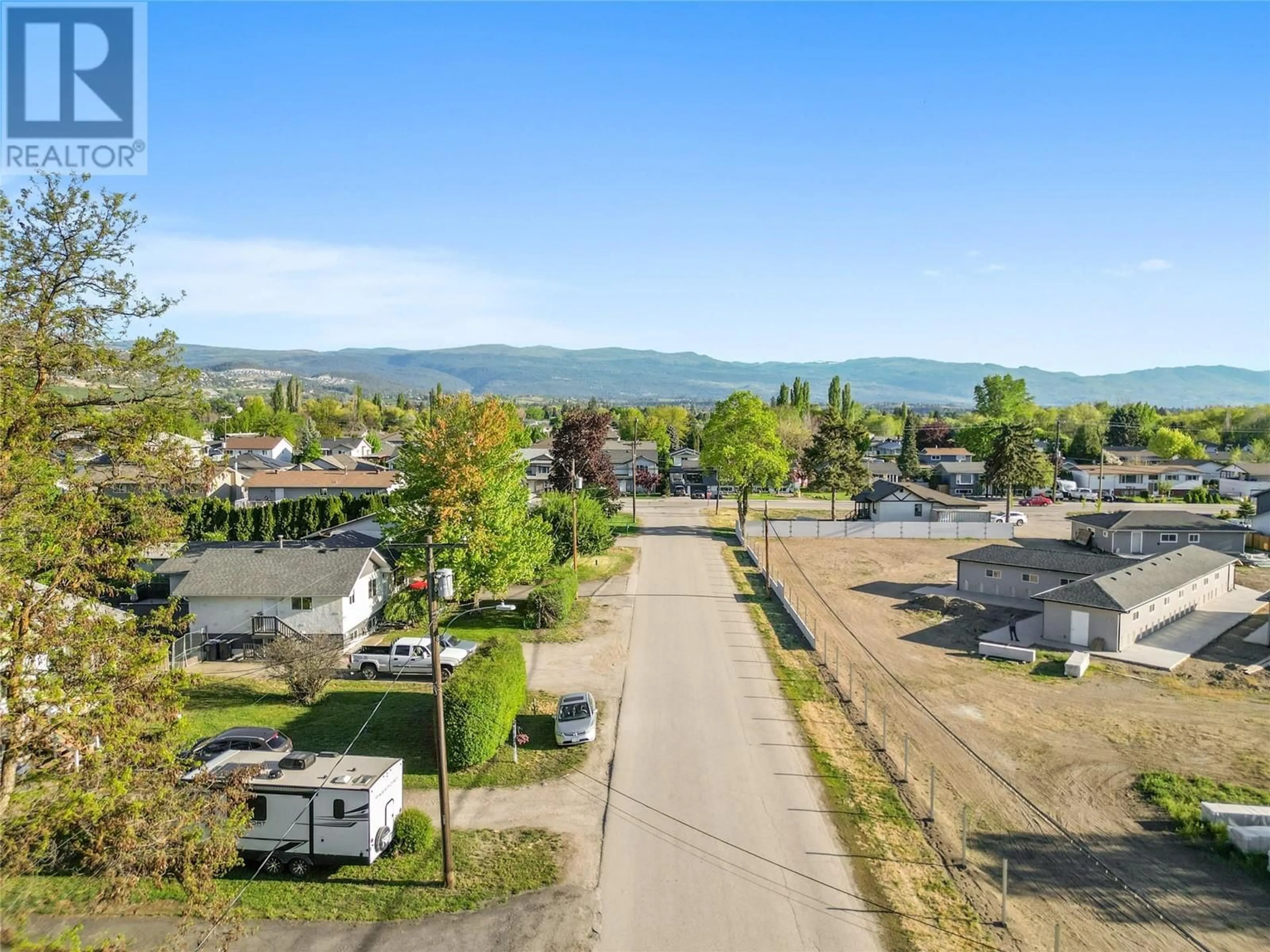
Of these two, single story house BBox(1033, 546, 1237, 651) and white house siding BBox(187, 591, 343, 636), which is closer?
white house siding BBox(187, 591, 343, 636)

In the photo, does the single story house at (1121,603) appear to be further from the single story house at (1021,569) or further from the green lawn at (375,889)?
the green lawn at (375,889)

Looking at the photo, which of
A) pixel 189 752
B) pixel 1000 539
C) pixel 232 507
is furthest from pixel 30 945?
pixel 1000 539

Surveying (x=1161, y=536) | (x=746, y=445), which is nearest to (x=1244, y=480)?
(x=1161, y=536)

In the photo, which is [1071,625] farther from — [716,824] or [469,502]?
[469,502]

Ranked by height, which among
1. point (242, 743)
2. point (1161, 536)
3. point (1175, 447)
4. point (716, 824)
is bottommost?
point (716, 824)

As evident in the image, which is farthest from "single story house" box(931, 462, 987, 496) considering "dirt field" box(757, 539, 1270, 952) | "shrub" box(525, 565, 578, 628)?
"shrub" box(525, 565, 578, 628)

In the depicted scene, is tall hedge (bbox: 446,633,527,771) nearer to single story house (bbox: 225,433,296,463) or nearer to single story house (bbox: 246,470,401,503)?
single story house (bbox: 246,470,401,503)

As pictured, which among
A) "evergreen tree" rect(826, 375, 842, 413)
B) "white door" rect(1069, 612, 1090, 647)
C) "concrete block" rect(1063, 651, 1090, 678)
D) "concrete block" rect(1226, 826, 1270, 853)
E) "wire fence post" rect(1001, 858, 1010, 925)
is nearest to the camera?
"wire fence post" rect(1001, 858, 1010, 925)
